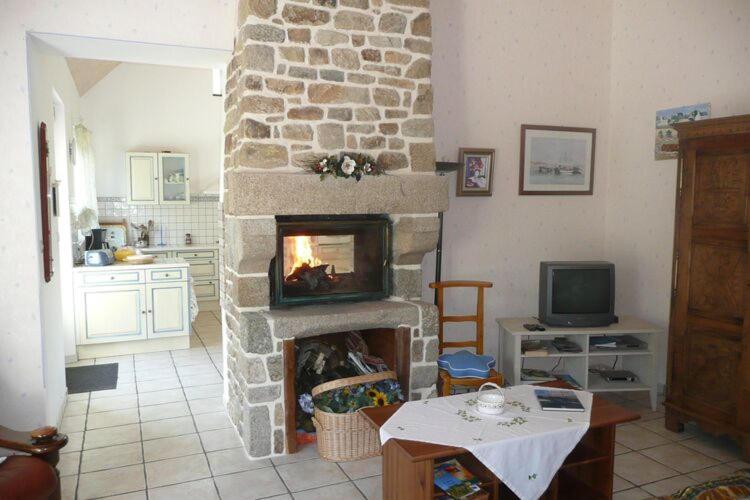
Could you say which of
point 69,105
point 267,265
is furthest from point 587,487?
point 69,105

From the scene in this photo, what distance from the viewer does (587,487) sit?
2777 millimetres

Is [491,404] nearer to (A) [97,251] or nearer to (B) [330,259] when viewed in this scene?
(B) [330,259]

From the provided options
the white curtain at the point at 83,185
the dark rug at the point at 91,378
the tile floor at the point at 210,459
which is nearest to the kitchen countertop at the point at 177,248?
the white curtain at the point at 83,185

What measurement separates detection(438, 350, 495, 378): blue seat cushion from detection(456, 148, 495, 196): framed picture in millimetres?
1244

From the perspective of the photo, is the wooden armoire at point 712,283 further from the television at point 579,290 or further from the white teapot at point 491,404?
the white teapot at point 491,404

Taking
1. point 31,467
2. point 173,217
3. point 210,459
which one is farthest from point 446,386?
point 173,217

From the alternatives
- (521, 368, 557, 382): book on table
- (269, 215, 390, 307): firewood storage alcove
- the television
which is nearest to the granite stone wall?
(269, 215, 390, 307): firewood storage alcove

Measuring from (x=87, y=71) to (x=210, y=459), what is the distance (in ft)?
16.4

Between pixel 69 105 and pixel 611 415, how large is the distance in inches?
217

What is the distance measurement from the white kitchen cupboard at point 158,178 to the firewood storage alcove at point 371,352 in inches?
176

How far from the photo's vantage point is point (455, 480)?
2482mm

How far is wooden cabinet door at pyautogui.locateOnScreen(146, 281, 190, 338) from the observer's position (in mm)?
5496

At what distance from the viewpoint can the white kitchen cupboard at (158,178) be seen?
7.42 meters

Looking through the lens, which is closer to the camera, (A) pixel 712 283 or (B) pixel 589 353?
(A) pixel 712 283
